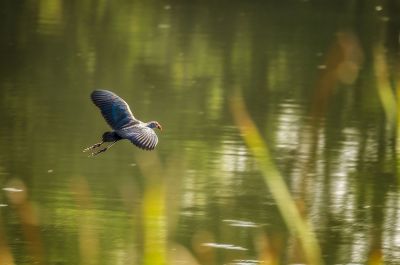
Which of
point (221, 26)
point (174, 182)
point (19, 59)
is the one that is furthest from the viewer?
point (221, 26)

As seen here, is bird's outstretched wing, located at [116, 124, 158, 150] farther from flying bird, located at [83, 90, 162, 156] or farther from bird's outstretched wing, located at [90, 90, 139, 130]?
bird's outstretched wing, located at [90, 90, 139, 130]

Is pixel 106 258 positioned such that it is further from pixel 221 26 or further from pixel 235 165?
pixel 221 26

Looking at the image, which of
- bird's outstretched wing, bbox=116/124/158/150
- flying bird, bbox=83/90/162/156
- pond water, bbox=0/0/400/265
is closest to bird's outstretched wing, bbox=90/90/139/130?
flying bird, bbox=83/90/162/156

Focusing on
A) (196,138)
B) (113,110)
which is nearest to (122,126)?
(113,110)

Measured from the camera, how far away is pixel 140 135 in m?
5.46

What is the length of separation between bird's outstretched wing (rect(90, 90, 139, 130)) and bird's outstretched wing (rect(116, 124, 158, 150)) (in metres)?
0.13

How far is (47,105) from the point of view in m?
13.4

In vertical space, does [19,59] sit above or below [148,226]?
below

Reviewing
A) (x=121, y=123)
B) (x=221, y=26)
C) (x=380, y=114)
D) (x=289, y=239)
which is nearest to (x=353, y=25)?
(x=221, y=26)

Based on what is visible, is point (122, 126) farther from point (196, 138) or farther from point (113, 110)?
point (196, 138)

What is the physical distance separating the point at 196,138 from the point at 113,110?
6.03m

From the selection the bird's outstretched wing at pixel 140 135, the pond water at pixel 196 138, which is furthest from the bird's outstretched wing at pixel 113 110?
the pond water at pixel 196 138

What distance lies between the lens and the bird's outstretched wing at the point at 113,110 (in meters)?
5.82

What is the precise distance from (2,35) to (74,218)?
10149mm
